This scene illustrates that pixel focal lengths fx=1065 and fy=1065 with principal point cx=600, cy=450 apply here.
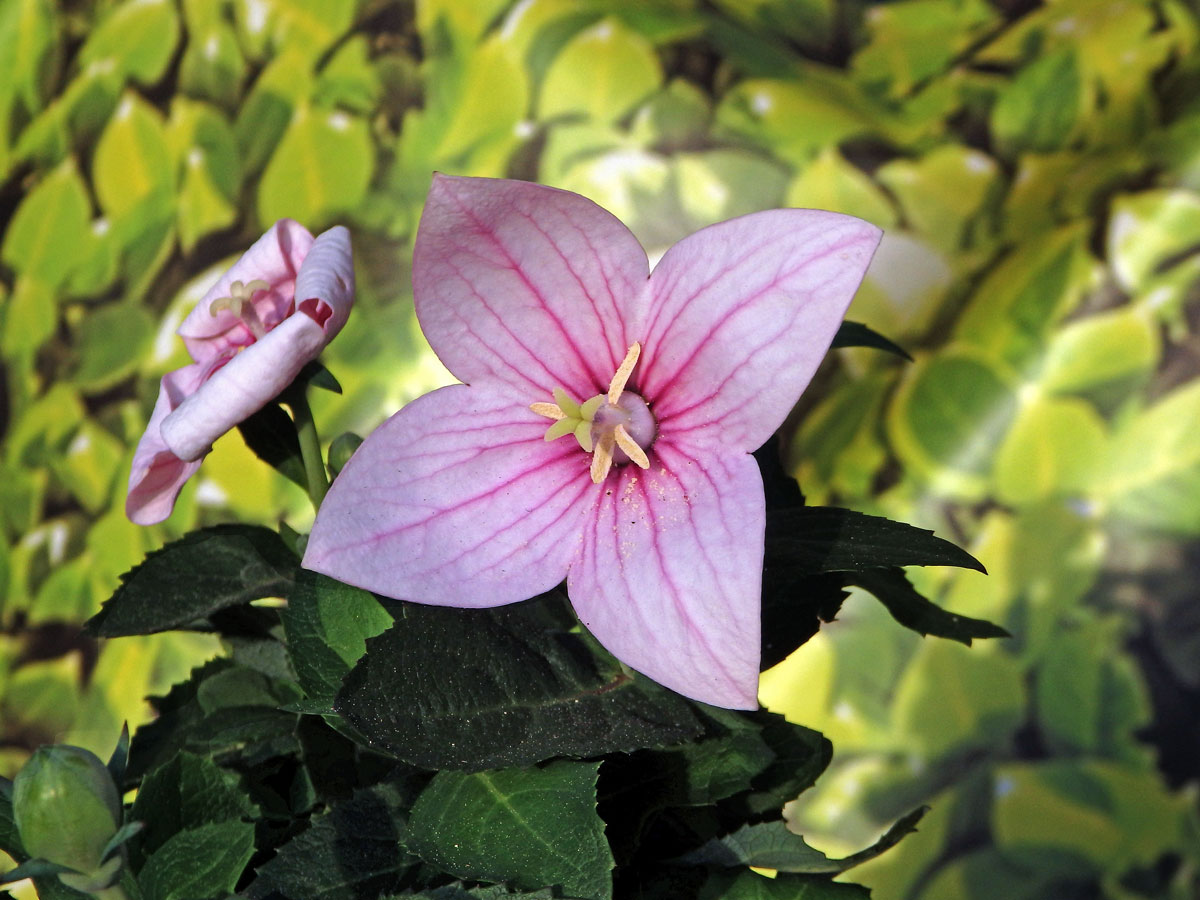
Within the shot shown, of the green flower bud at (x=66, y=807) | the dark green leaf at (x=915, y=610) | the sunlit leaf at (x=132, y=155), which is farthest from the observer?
the sunlit leaf at (x=132, y=155)

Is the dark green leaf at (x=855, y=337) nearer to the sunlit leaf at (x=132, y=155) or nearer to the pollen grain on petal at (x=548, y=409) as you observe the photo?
the pollen grain on petal at (x=548, y=409)

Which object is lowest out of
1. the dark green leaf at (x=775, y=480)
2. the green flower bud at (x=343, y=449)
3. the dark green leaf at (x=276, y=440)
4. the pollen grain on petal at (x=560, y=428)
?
the dark green leaf at (x=775, y=480)

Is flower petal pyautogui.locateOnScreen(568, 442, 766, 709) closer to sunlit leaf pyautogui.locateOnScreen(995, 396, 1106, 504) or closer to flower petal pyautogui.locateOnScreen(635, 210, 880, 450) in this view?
flower petal pyautogui.locateOnScreen(635, 210, 880, 450)

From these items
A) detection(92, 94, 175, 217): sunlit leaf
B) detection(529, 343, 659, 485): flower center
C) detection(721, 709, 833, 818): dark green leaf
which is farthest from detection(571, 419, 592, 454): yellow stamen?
detection(92, 94, 175, 217): sunlit leaf

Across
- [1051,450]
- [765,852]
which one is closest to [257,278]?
[765,852]

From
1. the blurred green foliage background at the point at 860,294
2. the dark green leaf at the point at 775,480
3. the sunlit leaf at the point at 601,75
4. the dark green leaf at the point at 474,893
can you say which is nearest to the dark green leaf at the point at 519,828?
the dark green leaf at the point at 474,893

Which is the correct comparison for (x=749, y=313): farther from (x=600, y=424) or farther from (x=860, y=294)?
(x=860, y=294)

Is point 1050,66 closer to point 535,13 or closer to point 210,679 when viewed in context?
point 535,13
